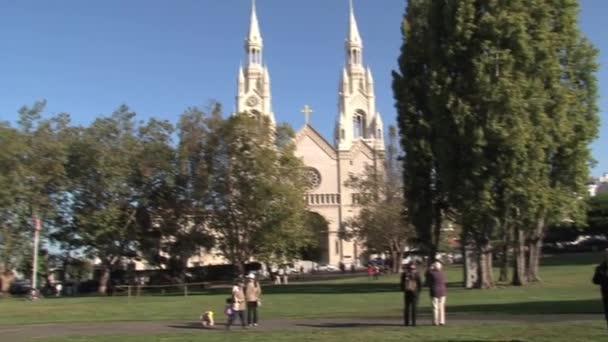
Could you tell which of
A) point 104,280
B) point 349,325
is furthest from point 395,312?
point 104,280

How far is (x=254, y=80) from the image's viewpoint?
3745 inches

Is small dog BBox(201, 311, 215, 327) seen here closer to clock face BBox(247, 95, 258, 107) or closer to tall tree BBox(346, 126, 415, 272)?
tall tree BBox(346, 126, 415, 272)

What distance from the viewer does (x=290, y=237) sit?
46281 mm

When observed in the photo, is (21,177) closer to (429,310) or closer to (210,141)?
(210,141)

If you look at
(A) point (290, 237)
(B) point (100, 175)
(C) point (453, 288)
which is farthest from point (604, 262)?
(B) point (100, 175)

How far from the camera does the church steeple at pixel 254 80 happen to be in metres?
93.5

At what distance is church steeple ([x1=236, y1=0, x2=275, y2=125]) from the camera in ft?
307

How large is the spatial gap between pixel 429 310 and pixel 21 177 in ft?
96.9

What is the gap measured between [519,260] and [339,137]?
5748 cm

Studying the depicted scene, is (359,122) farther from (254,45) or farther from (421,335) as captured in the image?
(421,335)

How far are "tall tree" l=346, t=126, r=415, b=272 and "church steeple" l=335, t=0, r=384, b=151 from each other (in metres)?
31.3

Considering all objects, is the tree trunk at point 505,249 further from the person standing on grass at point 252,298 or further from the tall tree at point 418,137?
the person standing on grass at point 252,298

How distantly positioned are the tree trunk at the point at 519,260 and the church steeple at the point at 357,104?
5712cm

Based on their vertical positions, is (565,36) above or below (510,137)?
above
